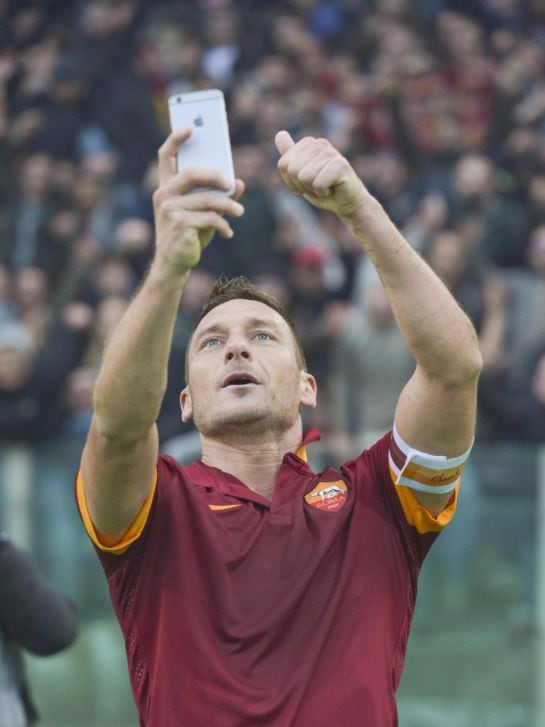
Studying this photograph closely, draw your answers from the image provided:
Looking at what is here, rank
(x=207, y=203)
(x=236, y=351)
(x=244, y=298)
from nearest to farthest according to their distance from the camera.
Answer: (x=207, y=203), (x=236, y=351), (x=244, y=298)

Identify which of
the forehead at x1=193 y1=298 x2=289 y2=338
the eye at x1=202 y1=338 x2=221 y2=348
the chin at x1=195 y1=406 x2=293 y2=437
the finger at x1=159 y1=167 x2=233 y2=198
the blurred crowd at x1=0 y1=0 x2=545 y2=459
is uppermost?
the blurred crowd at x1=0 y1=0 x2=545 y2=459

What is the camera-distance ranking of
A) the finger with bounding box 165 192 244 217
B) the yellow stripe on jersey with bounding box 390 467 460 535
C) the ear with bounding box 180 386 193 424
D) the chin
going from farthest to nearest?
1. the ear with bounding box 180 386 193 424
2. the chin
3. the yellow stripe on jersey with bounding box 390 467 460 535
4. the finger with bounding box 165 192 244 217

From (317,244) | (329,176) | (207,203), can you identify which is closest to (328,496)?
(329,176)

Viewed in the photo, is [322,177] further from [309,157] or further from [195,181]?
[195,181]

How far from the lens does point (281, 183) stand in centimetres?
947

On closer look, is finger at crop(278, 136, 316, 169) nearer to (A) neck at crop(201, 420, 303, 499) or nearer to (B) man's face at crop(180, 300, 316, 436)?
(B) man's face at crop(180, 300, 316, 436)

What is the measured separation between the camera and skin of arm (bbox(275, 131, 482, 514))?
3.09 metres

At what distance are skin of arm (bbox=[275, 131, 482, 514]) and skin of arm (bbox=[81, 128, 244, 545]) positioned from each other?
0.88ft

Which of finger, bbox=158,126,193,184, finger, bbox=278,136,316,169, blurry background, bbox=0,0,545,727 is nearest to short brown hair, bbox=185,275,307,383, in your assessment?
finger, bbox=278,136,316,169

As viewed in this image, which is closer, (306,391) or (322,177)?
(322,177)

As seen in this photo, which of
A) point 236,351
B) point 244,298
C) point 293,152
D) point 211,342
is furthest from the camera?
point 244,298

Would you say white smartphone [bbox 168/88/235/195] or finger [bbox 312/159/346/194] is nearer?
white smartphone [bbox 168/88/235/195]

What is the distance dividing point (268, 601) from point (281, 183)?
21.2ft

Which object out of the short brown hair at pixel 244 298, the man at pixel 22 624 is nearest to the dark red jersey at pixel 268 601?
the short brown hair at pixel 244 298
